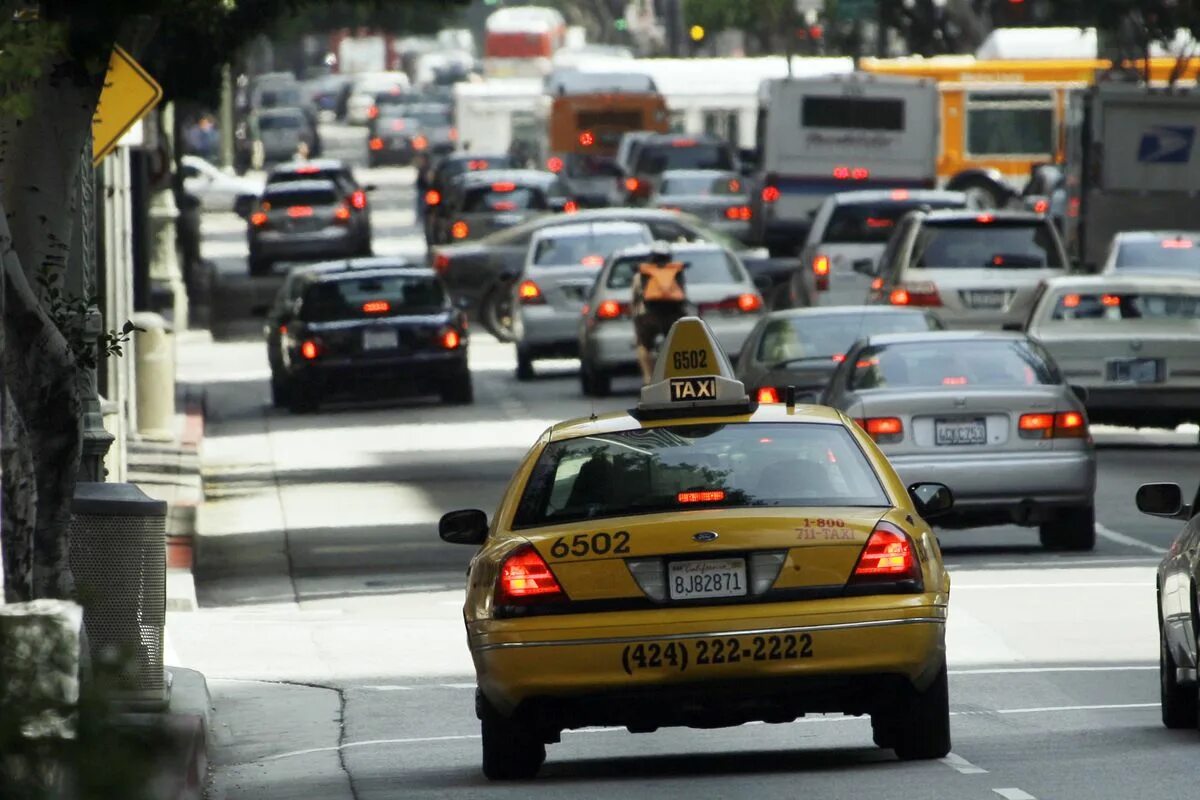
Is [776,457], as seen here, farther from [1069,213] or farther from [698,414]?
[1069,213]

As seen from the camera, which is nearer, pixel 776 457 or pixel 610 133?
pixel 776 457

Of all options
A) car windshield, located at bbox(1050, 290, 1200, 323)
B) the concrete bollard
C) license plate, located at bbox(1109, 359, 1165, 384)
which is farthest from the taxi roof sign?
the concrete bollard

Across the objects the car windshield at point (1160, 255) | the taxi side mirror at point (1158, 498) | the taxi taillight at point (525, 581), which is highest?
the taxi taillight at point (525, 581)

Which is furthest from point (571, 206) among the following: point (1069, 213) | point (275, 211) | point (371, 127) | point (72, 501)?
point (371, 127)

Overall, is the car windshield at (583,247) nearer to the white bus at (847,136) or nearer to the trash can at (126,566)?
Result: the white bus at (847,136)

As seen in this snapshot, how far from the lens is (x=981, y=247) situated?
29078 millimetres

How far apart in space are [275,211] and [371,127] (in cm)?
4475

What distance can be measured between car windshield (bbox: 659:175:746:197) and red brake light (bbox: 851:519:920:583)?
40.2 metres

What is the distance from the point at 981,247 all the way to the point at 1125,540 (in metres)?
9.70

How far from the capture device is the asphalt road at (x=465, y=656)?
1048 cm

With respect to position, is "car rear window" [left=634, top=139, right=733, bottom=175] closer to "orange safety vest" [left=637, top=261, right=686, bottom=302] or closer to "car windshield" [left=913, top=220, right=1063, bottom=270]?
"car windshield" [left=913, top=220, right=1063, bottom=270]

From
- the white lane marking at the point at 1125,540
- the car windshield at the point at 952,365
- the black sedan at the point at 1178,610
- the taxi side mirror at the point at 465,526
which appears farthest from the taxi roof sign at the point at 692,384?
the white lane marking at the point at 1125,540

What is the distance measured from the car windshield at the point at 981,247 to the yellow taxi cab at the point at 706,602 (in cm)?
1863

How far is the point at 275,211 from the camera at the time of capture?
49312 mm
